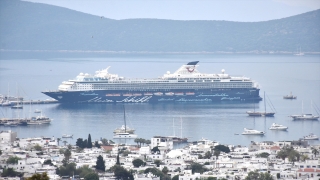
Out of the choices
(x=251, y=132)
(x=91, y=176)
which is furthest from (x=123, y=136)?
(x=91, y=176)

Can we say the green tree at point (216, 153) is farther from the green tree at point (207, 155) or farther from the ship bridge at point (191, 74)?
the ship bridge at point (191, 74)

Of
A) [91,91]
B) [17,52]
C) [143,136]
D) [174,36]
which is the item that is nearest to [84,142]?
[143,136]

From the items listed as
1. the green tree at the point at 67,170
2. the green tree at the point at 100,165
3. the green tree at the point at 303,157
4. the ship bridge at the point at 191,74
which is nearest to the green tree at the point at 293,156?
the green tree at the point at 303,157

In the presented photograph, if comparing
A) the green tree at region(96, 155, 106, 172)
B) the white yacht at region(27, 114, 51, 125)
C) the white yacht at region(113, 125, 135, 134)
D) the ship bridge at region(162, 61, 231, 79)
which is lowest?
the green tree at region(96, 155, 106, 172)

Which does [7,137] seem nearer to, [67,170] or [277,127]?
[67,170]

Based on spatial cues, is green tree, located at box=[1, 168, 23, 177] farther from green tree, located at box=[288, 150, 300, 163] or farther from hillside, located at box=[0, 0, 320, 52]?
hillside, located at box=[0, 0, 320, 52]

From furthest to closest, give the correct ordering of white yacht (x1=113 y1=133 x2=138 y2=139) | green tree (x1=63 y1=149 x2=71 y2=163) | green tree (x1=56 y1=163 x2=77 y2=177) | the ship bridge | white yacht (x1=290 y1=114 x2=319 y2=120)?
the ship bridge < white yacht (x1=290 y1=114 x2=319 y2=120) < white yacht (x1=113 y1=133 x2=138 y2=139) < green tree (x1=63 y1=149 x2=71 y2=163) < green tree (x1=56 y1=163 x2=77 y2=177)

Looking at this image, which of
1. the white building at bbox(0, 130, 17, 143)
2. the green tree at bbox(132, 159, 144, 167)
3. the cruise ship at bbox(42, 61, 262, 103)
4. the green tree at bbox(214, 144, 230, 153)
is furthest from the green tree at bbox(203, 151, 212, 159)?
the cruise ship at bbox(42, 61, 262, 103)
